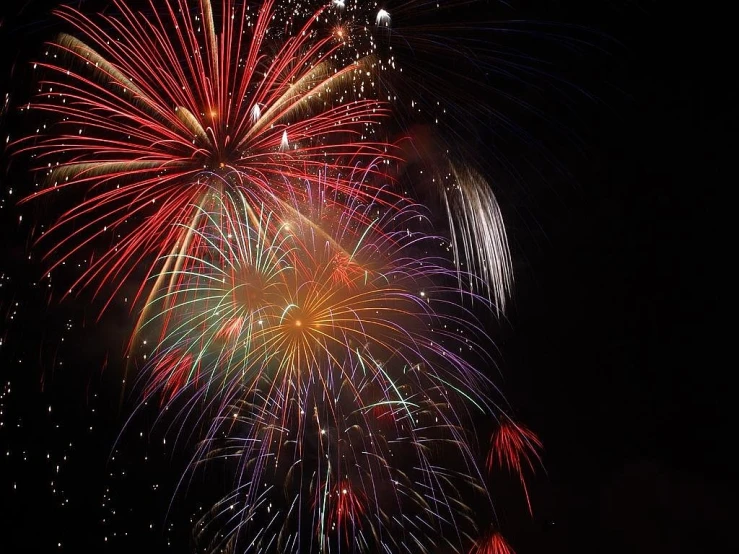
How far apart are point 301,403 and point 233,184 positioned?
3.20 meters

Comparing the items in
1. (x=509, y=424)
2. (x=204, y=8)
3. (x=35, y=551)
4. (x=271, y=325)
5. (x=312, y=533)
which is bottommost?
(x=35, y=551)

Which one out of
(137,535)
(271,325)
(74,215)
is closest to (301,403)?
(271,325)

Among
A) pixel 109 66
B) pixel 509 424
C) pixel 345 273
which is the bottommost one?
pixel 509 424

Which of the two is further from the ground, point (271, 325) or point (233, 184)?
point (233, 184)

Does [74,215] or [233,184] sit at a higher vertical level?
[233,184]

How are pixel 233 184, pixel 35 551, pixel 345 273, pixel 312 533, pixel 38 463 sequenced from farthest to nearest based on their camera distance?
1. pixel 35 551
2. pixel 38 463
3. pixel 312 533
4. pixel 345 273
5. pixel 233 184

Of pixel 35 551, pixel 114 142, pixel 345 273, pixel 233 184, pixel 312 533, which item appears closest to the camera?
pixel 114 142

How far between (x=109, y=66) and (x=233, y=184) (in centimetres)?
205

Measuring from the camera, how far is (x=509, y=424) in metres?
10.6

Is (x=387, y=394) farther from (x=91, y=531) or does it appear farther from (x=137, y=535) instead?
(x=91, y=531)

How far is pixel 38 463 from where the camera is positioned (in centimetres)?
1006

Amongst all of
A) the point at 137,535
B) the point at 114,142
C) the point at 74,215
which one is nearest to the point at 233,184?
the point at 114,142

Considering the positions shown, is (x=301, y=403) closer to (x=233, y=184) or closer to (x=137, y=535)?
(x=233, y=184)

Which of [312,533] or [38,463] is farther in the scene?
[38,463]
